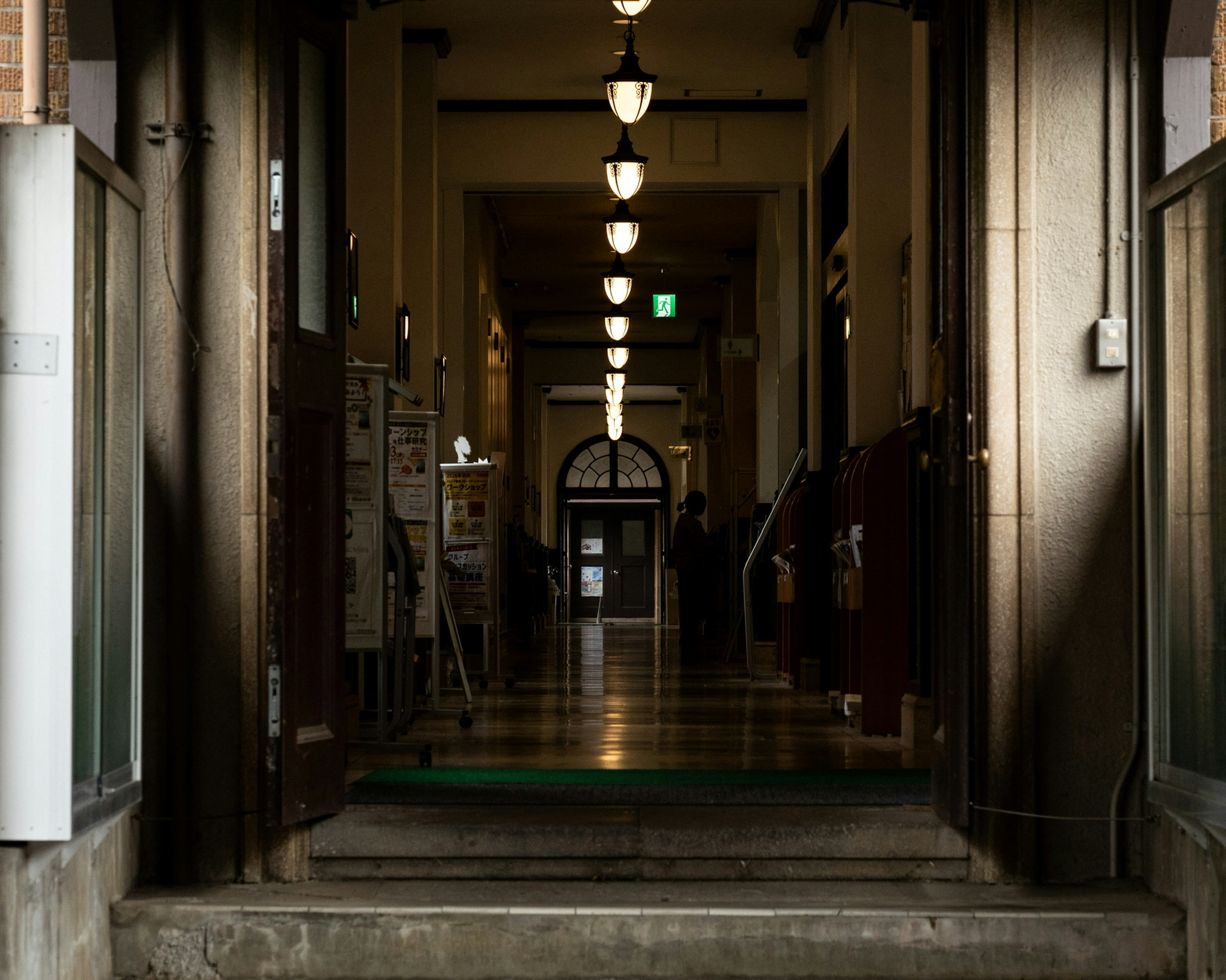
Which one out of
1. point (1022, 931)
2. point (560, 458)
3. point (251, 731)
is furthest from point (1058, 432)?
point (560, 458)

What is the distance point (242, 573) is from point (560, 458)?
24.0 meters

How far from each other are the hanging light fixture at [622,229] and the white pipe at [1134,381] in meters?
7.49

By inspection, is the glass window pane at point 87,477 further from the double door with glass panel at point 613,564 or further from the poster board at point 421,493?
the double door with glass panel at point 613,564

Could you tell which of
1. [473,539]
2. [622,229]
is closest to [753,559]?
[473,539]

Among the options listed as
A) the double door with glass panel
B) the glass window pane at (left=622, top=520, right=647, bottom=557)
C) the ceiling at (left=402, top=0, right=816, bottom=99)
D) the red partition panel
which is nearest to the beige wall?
the ceiling at (left=402, top=0, right=816, bottom=99)

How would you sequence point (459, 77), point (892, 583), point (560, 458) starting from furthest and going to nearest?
point (560, 458) < point (459, 77) < point (892, 583)

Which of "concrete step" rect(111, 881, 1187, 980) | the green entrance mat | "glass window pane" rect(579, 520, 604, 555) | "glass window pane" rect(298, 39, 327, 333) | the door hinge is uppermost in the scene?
"glass window pane" rect(298, 39, 327, 333)

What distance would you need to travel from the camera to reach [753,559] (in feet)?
28.9

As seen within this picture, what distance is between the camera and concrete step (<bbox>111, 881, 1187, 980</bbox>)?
340 cm

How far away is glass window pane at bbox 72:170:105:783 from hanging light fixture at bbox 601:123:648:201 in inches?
235

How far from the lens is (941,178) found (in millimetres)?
3939

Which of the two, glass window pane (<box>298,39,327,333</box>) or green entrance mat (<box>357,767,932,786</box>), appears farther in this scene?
green entrance mat (<box>357,767,932,786</box>)

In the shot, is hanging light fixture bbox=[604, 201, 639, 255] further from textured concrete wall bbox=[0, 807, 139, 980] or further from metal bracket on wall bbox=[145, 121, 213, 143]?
textured concrete wall bbox=[0, 807, 139, 980]

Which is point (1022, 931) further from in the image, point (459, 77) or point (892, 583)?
point (459, 77)
